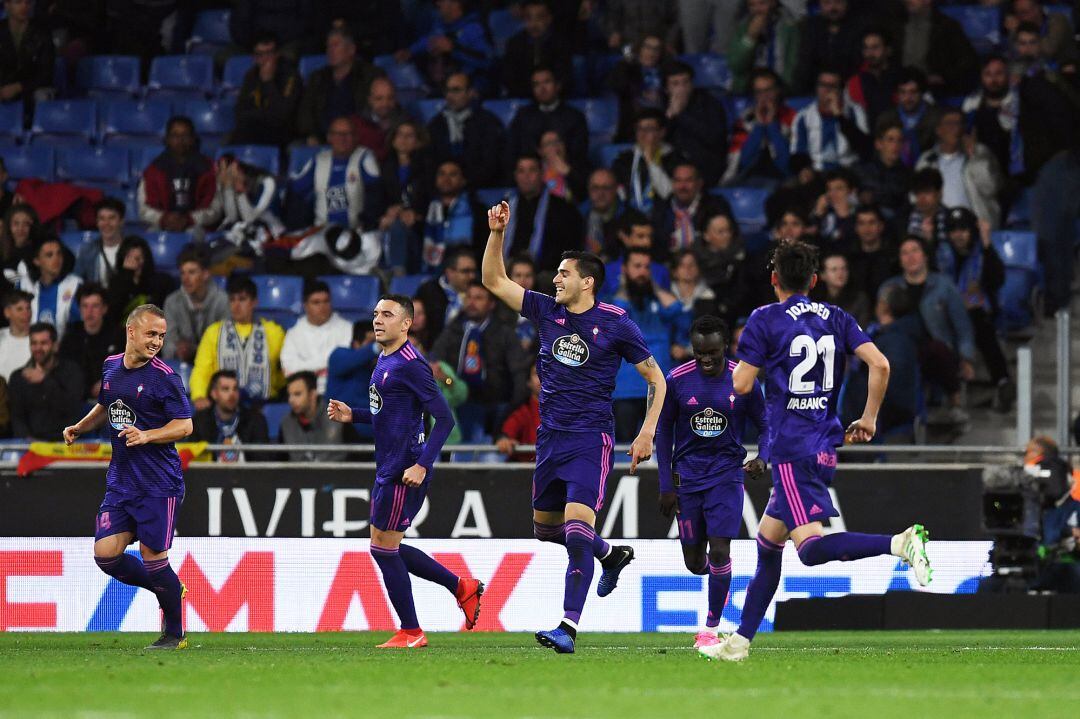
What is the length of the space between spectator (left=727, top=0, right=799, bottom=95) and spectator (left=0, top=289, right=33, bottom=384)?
7.59m

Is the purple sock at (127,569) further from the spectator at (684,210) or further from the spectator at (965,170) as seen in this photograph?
the spectator at (965,170)

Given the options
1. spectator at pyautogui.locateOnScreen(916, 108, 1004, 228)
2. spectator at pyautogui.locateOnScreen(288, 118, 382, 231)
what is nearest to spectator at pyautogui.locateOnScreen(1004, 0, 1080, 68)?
spectator at pyautogui.locateOnScreen(916, 108, 1004, 228)

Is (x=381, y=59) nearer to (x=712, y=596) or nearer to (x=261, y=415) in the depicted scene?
(x=261, y=415)

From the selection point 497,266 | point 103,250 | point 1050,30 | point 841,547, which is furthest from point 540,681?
point 1050,30

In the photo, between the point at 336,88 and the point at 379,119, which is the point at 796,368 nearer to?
the point at 379,119

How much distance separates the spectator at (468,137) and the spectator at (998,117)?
4.64m

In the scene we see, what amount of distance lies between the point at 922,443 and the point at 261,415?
5.50 meters

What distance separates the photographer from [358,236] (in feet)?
57.5

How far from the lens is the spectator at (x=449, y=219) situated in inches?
674

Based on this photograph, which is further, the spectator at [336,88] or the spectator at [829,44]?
the spectator at [336,88]

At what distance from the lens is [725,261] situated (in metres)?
15.7

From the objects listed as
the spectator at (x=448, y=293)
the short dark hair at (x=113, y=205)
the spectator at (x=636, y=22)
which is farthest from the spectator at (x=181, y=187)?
the spectator at (x=636, y=22)

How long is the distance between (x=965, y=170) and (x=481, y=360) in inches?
198

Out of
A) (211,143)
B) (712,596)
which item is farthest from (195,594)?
(211,143)
